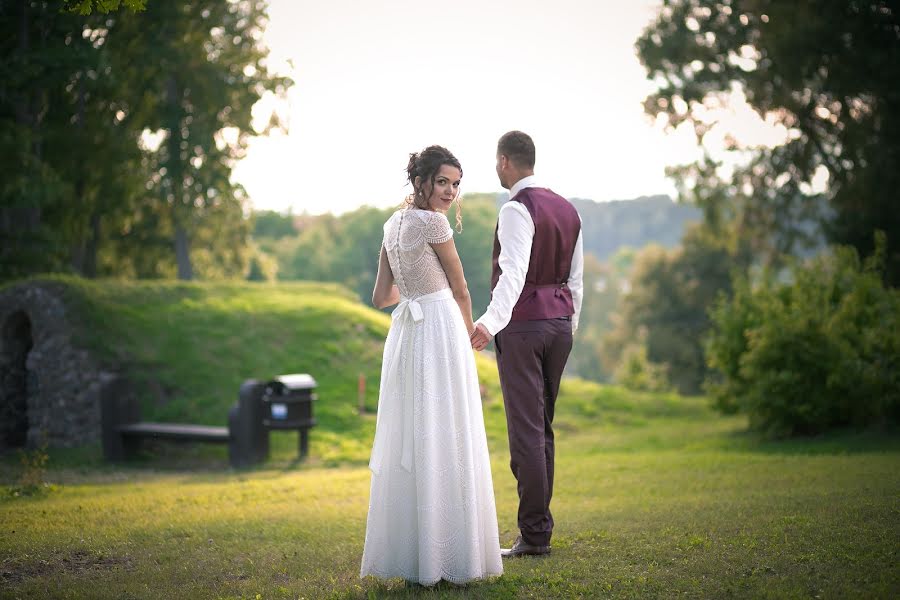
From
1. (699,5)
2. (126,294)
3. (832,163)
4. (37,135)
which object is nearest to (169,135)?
(37,135)

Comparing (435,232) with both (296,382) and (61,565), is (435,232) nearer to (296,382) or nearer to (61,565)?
(61,565)

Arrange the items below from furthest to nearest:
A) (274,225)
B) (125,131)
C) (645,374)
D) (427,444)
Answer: (274,225), (645,374), (125,131), (427,444)

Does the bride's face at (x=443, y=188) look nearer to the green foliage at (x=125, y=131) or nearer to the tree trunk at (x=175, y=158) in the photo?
the green foliage at (x=125, y=131)

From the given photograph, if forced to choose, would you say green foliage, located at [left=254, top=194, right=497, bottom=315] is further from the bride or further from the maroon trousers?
the bride

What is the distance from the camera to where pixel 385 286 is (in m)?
5.09

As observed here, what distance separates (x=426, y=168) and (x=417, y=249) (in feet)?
1.56

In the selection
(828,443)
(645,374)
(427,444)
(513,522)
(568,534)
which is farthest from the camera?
(645,374)

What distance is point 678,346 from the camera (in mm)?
38938

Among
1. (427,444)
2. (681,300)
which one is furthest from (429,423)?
(681,300)

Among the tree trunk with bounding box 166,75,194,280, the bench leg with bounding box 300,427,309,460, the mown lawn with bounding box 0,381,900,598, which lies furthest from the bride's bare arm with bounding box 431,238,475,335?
the tree trunk with bounding box 166,75,194,280

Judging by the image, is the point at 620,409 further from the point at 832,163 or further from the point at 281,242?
the point at 281,242

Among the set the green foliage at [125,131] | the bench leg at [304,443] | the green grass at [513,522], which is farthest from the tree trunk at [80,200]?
the bench leg at [304,443]

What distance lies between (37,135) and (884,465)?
63.5 feet

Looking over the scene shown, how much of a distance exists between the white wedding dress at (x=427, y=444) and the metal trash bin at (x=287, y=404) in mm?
9016
